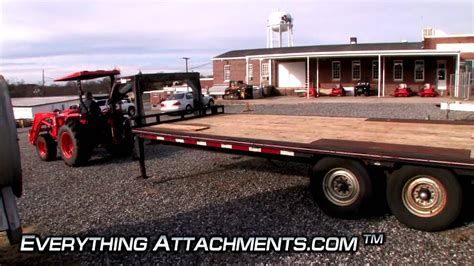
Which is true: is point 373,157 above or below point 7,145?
below

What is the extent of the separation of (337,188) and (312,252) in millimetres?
1173

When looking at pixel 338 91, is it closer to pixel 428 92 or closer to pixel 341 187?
pixel 428 92

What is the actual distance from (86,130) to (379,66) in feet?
92.9

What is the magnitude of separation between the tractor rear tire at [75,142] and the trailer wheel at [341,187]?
6.75 metres

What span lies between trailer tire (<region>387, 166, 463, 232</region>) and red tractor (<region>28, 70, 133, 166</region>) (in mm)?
7384

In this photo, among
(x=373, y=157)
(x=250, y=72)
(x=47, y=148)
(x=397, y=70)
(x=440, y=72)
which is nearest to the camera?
(x=373, y=157)

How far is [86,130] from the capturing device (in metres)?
10.6

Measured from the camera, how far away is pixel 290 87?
40.0 meters

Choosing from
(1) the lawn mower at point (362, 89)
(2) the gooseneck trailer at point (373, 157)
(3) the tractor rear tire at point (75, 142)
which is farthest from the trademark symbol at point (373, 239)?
(1) the lawn mower at point (362, 89)

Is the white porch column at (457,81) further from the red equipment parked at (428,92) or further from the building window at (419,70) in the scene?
the building window at (419,70)

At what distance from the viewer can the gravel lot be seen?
4.82m

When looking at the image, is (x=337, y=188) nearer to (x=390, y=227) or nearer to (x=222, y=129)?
(x=390, y=227)

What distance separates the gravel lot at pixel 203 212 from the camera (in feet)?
15.8

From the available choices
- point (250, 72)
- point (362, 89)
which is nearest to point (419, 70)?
point (362, 89)
